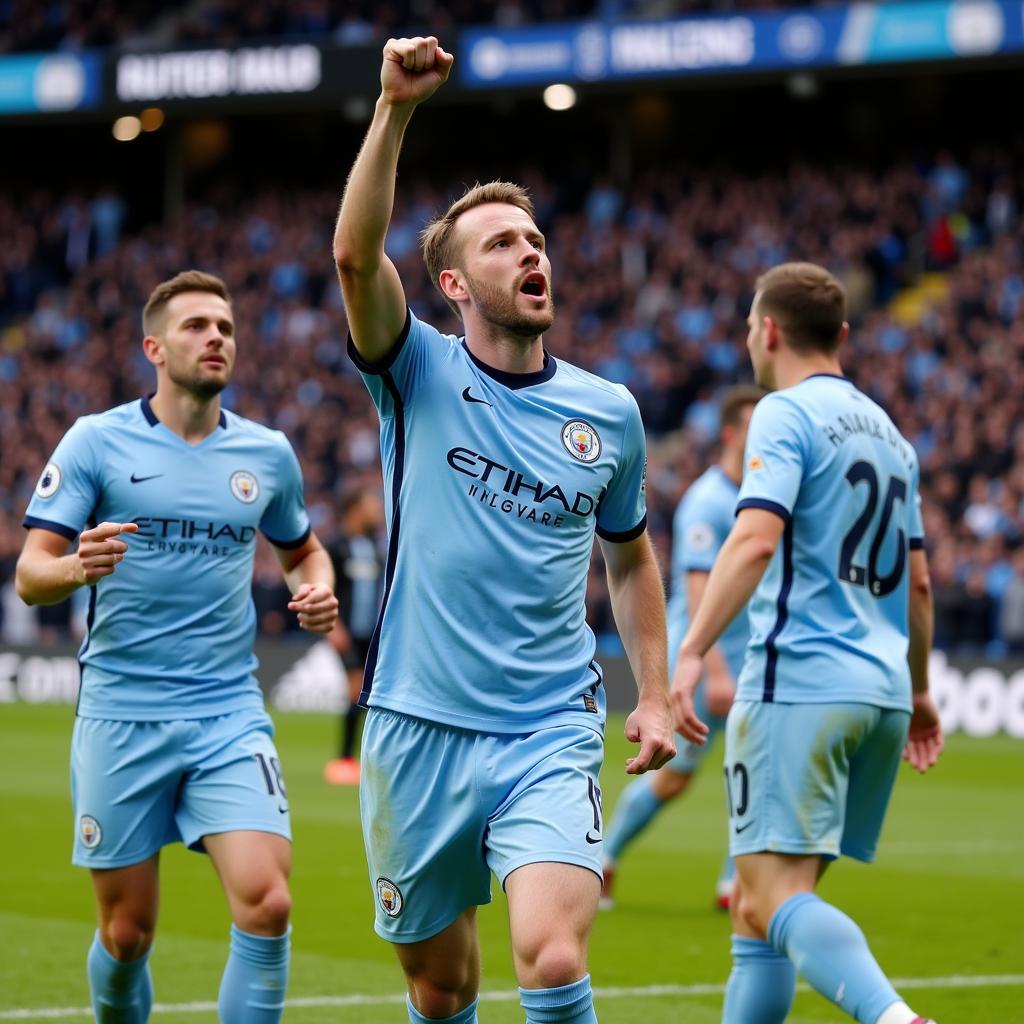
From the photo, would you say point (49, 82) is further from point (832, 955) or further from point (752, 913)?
point (832, 955)

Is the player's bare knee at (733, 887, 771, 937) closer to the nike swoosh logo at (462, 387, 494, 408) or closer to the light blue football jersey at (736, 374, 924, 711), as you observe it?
the light blue football jersey at (736, 374, 924, 711)

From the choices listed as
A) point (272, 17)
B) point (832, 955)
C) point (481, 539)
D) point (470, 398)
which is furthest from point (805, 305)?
point (272, 17)

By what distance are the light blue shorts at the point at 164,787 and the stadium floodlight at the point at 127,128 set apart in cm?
3605

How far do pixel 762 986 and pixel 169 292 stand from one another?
3.22 m

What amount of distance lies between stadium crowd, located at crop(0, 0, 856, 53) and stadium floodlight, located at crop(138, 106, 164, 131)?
1.42 metres

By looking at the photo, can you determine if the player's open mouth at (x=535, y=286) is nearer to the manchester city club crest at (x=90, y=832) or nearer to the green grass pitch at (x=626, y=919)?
the manchester city club crest at (x=90, y=832)

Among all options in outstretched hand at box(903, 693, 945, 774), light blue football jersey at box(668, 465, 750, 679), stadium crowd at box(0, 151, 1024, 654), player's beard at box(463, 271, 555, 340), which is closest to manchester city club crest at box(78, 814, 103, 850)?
player's beard at box(463, 271, 555, 340)

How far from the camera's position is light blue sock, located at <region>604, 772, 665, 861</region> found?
1017 centimetres

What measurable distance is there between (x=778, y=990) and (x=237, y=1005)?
5.61 ft

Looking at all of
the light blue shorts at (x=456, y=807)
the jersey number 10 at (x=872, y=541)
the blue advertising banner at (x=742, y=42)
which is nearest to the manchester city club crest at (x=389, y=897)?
the light blue shorts at (x=456, y=807)

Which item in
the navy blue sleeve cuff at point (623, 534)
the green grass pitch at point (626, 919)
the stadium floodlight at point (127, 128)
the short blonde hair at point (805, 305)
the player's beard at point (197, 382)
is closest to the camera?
the navy blue sleeve cuff at point (623, 534)

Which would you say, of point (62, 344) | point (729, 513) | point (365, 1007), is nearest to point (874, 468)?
point (365, 1007)

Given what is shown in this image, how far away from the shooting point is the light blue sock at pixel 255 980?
6230 millimetres

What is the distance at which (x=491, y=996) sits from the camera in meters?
8.18
